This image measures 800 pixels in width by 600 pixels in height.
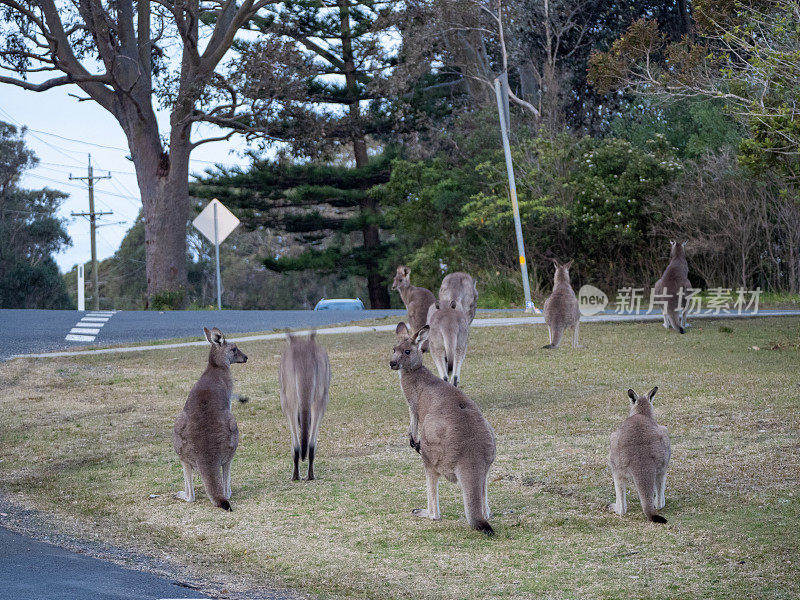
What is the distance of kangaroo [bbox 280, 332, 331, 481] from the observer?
862 cm

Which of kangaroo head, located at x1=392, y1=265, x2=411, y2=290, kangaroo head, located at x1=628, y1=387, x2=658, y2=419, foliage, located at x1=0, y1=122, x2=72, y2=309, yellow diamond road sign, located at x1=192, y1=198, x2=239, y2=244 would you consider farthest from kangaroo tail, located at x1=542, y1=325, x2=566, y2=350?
foliage, located at x1=0, y1=122, x2=72, y2=309

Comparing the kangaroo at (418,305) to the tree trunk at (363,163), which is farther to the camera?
the tree trunk at (363,163)

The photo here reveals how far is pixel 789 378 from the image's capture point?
13156 millimetres

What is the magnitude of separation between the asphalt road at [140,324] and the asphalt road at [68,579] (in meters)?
13.6

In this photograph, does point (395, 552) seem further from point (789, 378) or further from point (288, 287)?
point (288, 287)

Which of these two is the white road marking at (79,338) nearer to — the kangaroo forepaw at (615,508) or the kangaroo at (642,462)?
the kangaroo forepaw at (615,508)

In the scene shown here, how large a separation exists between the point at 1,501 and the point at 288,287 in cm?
6152

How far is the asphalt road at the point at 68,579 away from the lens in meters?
Result: 5.81

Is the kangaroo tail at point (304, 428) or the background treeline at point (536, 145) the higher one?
the background treeline at point (536, 145)

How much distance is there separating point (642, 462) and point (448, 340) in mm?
5471

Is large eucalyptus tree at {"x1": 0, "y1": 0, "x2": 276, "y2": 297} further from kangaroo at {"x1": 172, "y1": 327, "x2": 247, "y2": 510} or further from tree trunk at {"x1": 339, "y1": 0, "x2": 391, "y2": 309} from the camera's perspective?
kangaroo at {"x1": 172, "y1": 327, "x2": 247, "y2": 510}

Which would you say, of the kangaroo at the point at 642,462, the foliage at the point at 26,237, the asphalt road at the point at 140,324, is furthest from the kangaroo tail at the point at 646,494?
the foliage at the point at 26,237

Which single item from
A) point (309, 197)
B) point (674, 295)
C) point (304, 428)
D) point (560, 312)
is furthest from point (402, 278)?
point (309, 197)

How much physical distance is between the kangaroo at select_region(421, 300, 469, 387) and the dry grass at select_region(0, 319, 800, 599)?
63 cm
